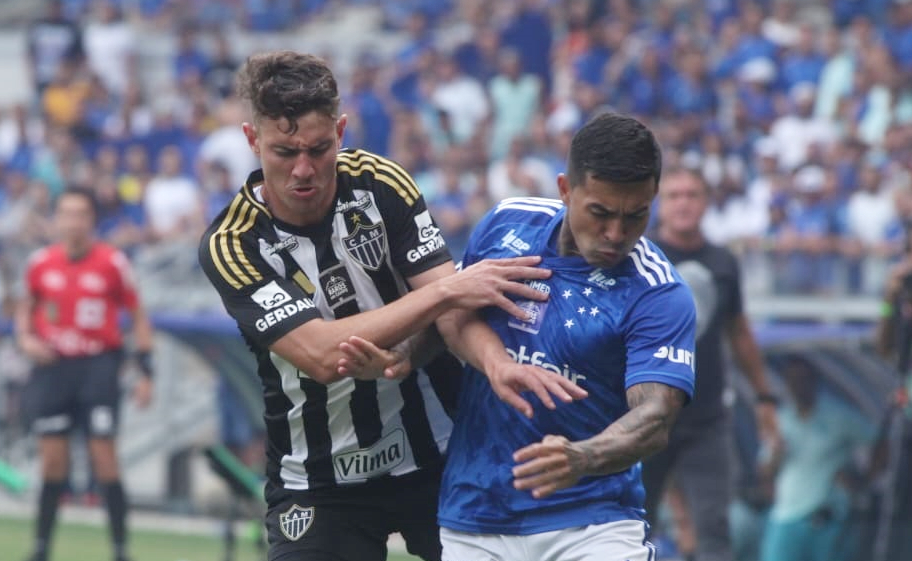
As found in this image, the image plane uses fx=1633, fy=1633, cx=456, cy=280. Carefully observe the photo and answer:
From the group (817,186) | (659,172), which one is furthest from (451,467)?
(817,186)

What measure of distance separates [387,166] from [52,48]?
56.9 feet

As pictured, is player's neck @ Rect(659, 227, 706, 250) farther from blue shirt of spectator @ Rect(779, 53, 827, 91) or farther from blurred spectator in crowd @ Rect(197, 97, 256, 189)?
blurred spectator in crowd @ Rect(197, 97, 256, 189)

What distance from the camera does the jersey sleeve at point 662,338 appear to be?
4473 millimetres

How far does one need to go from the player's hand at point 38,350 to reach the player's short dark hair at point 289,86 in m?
6.28

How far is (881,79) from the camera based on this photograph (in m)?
13.9

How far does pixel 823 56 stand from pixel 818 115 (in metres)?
0.63

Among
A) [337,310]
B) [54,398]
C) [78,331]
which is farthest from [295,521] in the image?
[78,331]

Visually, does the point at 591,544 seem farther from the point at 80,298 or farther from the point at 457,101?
the point at 457,101

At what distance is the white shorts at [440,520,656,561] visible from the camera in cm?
457

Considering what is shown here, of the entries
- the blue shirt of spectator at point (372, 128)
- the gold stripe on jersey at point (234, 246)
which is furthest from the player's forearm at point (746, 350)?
the blue shirt of spectator at point (372, 128)

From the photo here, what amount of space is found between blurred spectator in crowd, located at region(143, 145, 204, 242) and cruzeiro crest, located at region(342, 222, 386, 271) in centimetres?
1130

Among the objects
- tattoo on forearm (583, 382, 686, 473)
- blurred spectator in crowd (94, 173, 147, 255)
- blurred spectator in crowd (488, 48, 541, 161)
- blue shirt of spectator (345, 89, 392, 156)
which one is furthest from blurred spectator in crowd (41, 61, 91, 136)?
tattoo on forearm (583, 382, 686, 473)

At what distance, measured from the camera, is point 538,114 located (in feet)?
52.9

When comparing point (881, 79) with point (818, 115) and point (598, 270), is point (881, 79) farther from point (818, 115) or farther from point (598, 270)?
point (598, 270)
